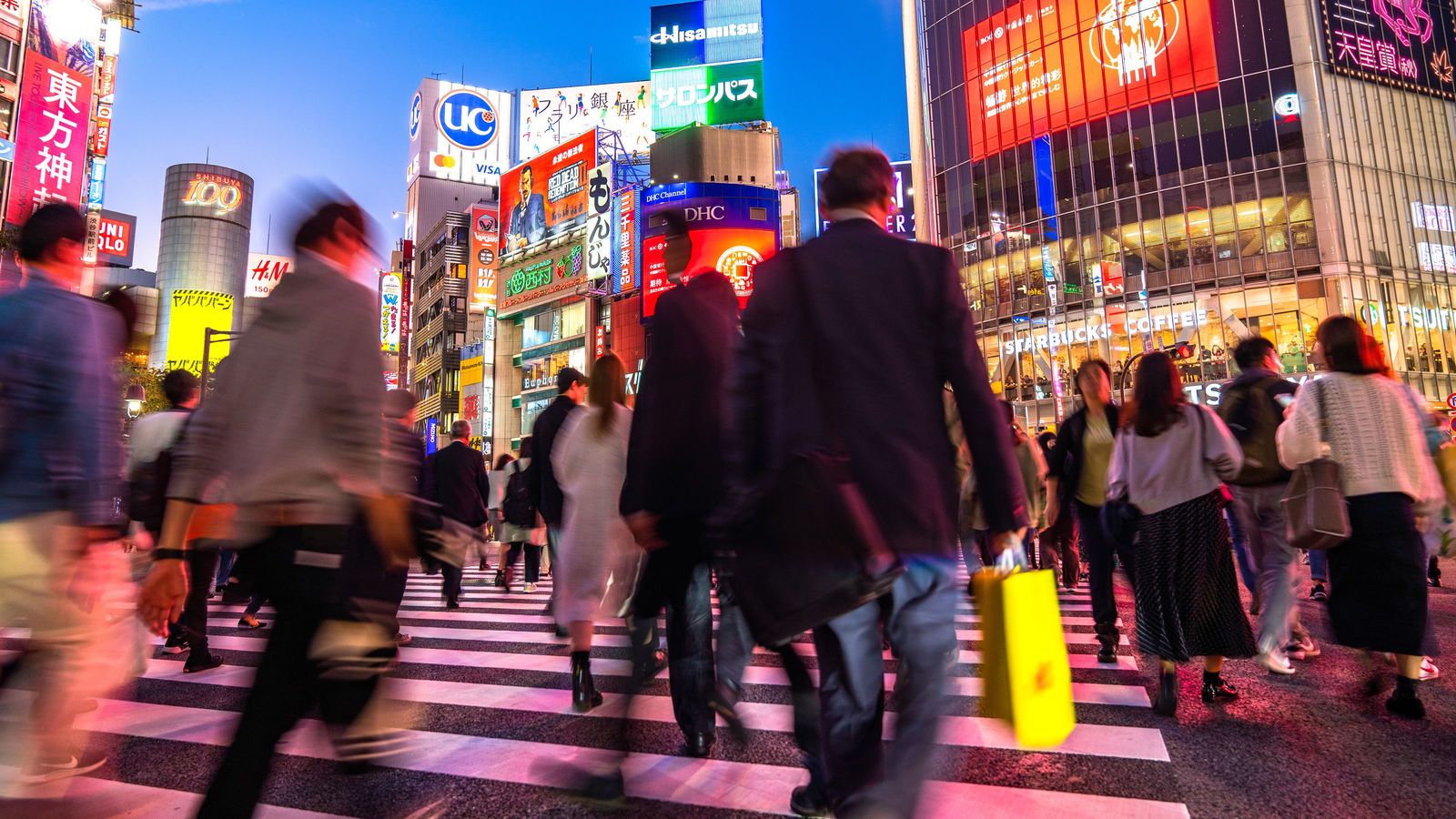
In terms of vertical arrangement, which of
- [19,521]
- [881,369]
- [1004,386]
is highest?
[1004,386]

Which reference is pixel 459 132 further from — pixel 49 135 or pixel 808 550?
pixel 808 550

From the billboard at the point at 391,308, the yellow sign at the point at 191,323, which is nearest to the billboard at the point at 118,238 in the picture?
the yellow sign at the point at 191,323

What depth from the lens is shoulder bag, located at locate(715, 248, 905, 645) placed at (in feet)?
5.08

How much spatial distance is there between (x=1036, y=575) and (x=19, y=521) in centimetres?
252

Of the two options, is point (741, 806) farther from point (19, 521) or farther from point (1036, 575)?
point (19, 521)

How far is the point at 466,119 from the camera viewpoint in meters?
75.5

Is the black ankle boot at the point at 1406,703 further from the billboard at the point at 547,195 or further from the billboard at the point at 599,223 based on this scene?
the billboard at the point at 547,195

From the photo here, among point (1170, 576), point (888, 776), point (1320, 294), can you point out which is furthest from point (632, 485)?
point (1320, 294)

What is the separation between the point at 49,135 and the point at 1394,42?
58.8 meters

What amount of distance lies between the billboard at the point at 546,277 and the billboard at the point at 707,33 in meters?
13.7

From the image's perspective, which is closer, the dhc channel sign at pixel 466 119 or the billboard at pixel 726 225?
the billboard at pixel 726 225

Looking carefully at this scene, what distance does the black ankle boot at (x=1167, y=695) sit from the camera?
347cm

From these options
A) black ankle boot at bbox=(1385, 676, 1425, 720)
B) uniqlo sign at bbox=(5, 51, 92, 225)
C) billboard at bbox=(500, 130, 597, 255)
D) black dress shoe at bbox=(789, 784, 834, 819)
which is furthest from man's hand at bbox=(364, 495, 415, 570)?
billboard at bbox=(500, 130, 597, 255)

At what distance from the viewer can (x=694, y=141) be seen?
4472 centimetres
